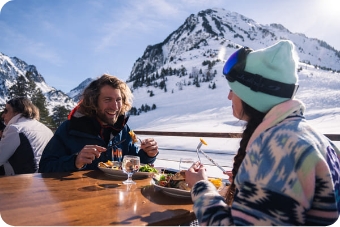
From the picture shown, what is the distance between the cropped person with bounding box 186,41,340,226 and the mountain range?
182 centimetres

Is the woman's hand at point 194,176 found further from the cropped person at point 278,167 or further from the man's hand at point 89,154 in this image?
the man's hand at point 89,154

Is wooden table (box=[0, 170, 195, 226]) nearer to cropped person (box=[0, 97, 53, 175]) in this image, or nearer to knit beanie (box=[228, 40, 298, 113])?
knit beanie (box=[228, 40, 298, 113])

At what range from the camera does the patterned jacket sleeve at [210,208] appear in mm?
942

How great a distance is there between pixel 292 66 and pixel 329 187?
1.61 feet

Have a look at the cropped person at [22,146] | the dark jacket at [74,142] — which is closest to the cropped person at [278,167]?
the dark jacket at [74,142]

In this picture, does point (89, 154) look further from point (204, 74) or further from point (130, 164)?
point (204, 74)

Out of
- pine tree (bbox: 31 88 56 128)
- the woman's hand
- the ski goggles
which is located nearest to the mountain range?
the woman's hand

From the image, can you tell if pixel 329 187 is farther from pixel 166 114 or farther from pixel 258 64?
pixel 166 114

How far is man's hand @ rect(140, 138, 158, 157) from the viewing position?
2.28 metres

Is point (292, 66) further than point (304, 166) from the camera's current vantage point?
Yes

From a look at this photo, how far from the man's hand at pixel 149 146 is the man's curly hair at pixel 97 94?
583 millimetres

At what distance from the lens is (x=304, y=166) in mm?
859

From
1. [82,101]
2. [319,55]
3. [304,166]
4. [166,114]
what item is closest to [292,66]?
[304,166]

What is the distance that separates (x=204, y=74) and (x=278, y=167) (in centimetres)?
5198
